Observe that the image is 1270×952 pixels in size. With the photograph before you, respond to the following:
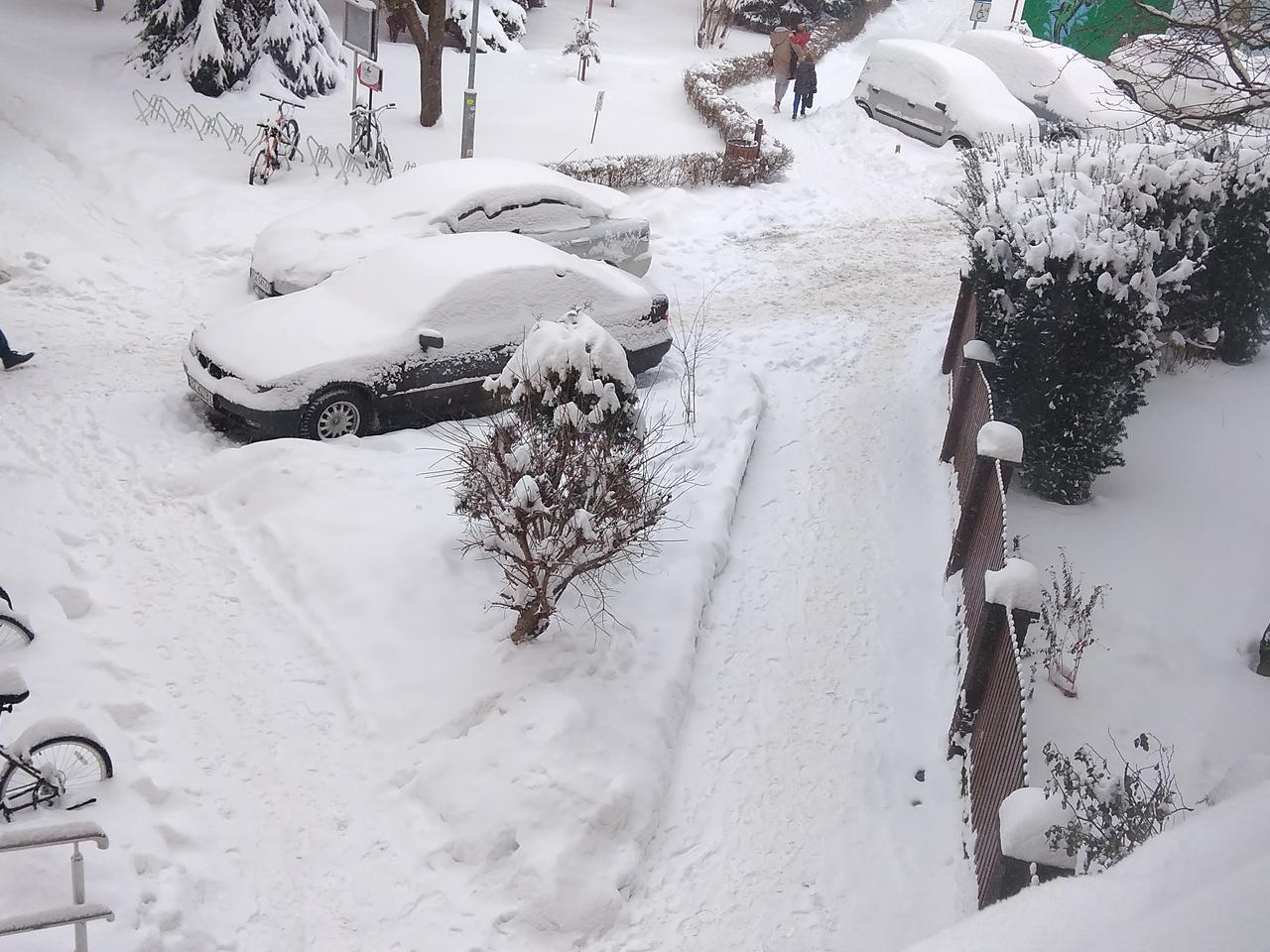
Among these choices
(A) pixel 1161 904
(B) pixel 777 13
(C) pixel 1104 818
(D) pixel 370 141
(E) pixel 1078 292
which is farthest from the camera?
(B) pixel 777 13

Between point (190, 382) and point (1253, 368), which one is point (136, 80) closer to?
point (190, 382)

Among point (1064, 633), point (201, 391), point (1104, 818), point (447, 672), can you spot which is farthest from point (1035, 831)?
point (201, 391)

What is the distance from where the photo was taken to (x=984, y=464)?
778 centimetres

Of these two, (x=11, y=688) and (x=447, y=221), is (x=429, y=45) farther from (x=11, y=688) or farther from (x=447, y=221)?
(x=11, y=688)

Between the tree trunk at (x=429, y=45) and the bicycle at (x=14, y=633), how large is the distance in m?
13.0

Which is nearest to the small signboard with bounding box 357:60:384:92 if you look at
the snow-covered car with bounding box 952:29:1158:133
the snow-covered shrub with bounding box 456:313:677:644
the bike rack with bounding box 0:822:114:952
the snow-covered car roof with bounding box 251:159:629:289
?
the snow-covered car roof with bounding box 251:159:629:289

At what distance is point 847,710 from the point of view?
24.2 feet

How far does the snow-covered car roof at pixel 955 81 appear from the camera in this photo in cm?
1977

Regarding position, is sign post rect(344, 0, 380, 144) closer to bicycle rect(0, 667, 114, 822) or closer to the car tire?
the car tire

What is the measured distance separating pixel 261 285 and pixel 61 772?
6.77 m

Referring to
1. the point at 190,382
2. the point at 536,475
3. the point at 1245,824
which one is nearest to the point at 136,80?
the point at 190,382

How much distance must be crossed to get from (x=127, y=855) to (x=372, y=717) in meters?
1.54

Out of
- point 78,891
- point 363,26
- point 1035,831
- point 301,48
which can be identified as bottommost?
point 78,891

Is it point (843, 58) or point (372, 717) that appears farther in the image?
point (843, 58)
